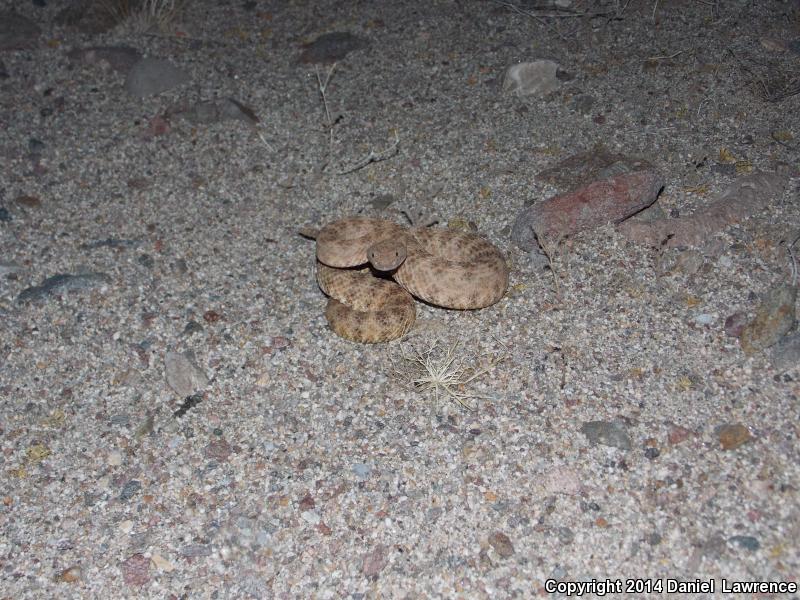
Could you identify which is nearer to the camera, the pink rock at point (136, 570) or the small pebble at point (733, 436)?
the pink rock at point (136, 570)

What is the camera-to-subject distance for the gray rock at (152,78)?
6660mm

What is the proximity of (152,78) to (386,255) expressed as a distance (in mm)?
3711

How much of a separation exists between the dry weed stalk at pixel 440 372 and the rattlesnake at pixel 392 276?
0.21 metres

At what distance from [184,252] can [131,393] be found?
51.7 inches

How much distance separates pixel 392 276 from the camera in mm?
4598

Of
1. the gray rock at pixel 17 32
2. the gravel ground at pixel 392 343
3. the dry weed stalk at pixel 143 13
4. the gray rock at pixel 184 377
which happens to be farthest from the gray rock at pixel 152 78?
the gray rock at pixel 184 377

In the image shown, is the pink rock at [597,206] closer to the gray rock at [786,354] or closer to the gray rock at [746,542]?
the gray rock at [786,354]

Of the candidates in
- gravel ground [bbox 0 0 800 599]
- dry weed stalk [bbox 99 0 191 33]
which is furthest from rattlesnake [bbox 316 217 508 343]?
dry weed stalk [bbox 99 0 191 33]

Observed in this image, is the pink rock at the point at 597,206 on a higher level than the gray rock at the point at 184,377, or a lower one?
higher

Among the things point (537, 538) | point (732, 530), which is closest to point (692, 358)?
point (732, 530)

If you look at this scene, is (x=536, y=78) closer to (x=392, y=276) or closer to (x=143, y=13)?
(x=392, y=276)

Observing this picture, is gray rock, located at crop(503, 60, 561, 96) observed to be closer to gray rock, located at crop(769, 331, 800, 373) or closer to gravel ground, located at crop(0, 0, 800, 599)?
gravel ground, located at crop(0, 0, 800, 599)

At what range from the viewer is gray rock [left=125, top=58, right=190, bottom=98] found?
6660mm

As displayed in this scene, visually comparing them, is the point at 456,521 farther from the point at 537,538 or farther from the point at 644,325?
the point at 644,325
